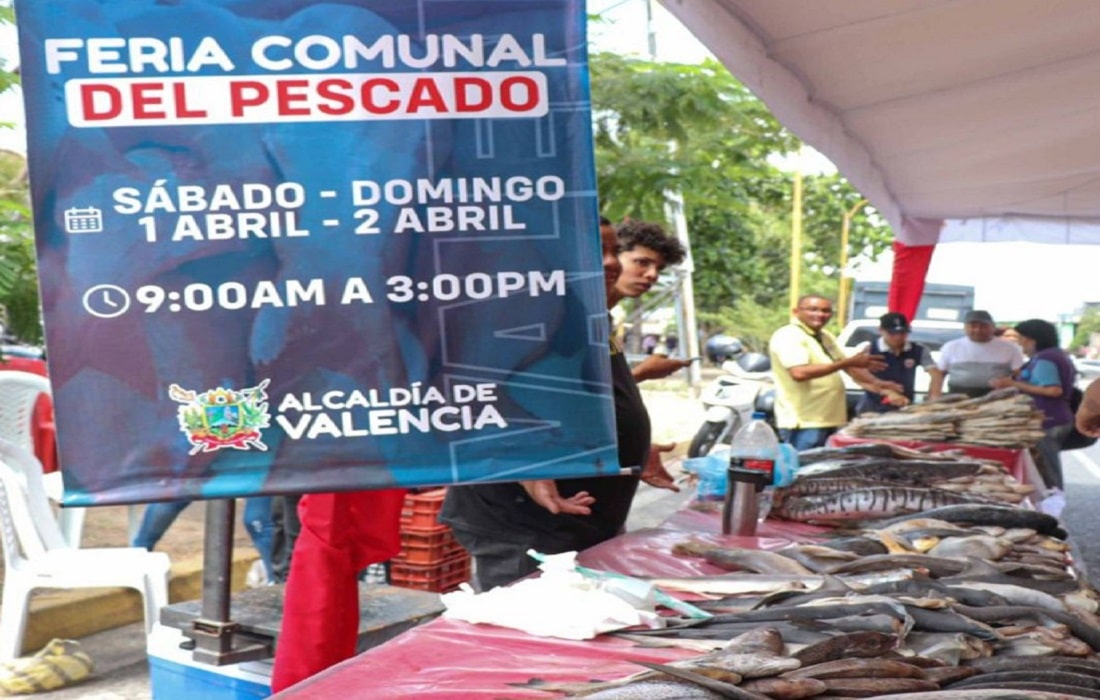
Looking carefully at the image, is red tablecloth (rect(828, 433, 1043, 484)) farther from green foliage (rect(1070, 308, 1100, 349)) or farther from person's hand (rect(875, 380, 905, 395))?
green foliage (rect(1070, 308, 1100, 349))

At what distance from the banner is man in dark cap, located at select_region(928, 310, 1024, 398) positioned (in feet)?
26.0

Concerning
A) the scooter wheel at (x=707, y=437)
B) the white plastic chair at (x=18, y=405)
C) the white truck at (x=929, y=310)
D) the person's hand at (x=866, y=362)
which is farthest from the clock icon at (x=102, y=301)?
the white truck at (x=929, y=310)

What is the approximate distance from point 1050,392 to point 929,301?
32.1ft

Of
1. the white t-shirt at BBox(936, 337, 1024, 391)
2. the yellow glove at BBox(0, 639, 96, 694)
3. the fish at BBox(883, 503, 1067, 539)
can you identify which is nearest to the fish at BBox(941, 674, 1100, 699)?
the fish at BBox(883, 503, 1067, 539)

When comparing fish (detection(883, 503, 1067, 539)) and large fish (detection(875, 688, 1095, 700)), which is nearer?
large fish (detection(875, 688, 1095, 700))

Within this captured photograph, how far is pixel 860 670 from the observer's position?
224 cm

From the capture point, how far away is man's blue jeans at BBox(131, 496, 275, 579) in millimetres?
5961

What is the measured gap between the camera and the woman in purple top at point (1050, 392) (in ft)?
29.7

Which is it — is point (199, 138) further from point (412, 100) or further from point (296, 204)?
point (412, 100)

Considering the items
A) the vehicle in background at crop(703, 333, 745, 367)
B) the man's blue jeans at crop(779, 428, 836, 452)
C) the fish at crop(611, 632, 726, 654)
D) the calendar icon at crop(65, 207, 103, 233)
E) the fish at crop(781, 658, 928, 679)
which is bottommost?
the man's blue jeans at crop(779, 428, 836, 452)

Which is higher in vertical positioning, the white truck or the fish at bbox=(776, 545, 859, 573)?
the white truck

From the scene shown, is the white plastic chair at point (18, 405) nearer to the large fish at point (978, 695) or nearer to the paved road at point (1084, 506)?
the large fish at point (978, 695)

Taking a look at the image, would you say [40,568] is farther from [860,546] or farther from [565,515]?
[860,546]

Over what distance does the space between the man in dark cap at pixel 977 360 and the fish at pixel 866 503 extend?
5.47 m
